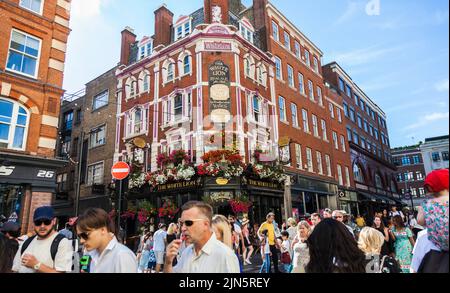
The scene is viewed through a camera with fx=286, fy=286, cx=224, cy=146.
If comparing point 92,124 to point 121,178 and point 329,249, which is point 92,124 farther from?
point 329,249

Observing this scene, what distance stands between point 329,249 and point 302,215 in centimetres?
1868

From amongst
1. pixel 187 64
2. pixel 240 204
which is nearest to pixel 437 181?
pixel 240 204

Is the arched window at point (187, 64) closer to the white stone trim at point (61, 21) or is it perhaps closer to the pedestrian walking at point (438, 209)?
the white stone trim at point (61, 21)

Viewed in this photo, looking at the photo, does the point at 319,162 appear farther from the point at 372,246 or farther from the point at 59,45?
the point at 372,246

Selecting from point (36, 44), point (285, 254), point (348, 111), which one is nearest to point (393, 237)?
point (285, 254)

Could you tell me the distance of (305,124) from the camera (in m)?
Result: 24.0

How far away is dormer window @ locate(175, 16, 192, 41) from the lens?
65.4 feet

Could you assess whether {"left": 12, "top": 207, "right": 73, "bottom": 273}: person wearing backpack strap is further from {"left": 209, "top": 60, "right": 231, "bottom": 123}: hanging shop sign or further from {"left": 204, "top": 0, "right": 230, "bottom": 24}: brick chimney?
{"left": 204, "top": 0, "right": 230, "bottom": 24}: brick chimney

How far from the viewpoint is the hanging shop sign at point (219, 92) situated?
17.1m

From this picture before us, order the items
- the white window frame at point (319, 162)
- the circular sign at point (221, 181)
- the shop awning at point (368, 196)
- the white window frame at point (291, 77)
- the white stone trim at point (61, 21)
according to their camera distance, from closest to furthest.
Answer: the white stone trim at point (61, 21) → the circular sign at point (221, 181) → the white window frame at point (291, 77) → the white window frame at point (319, 162) → the shop awning at point (368, 196)

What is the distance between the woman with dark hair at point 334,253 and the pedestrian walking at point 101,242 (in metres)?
1.53

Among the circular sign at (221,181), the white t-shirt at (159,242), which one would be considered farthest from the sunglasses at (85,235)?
the circular sign at (221,181)

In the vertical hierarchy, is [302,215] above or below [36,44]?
below

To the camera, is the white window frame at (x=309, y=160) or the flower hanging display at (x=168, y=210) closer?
the flower hanging display at (x=168, y=210)
